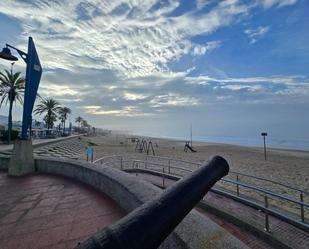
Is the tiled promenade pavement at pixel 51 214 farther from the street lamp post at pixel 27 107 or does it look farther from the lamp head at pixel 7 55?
the lamp head at pixel 7 55

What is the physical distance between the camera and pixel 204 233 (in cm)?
174

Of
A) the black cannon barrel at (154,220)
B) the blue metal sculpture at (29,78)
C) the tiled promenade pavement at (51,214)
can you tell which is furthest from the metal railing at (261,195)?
the blue metal sculpture at (29,78)

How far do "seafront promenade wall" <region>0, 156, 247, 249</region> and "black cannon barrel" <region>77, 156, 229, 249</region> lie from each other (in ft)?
1.70

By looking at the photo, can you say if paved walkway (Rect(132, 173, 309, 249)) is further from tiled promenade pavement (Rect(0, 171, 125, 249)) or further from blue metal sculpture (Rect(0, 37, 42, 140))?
blue metal sculpture (Rect(0, 37, 42, 140))

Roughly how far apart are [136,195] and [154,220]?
153 centimetres

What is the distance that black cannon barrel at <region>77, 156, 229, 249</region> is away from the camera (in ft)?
2.85

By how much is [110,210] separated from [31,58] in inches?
202

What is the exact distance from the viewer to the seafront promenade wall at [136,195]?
166cm

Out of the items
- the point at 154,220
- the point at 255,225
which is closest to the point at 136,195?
the point at 154,220

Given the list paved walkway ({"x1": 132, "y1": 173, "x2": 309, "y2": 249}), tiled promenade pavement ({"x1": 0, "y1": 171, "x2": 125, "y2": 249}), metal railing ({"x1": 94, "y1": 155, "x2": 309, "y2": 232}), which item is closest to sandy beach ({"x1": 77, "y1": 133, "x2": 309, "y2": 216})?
metal railing ({"x1": 94, "y1": 155, "x2": 309, "y2": 232})

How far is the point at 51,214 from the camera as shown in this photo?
3027 millimetres

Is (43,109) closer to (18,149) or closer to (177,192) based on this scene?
(18,149)

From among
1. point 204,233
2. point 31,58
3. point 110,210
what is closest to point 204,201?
point 110,210

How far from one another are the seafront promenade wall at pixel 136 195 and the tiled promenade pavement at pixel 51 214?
0.23 m
